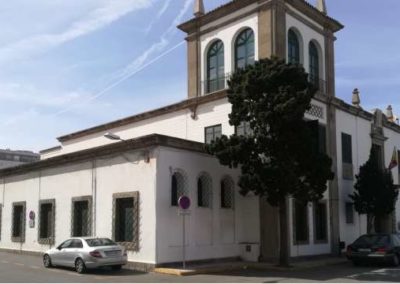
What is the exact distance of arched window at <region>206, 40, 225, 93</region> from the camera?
95.0 feet

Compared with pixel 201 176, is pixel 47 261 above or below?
below

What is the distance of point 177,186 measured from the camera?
909 inches

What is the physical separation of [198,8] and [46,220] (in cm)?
1425

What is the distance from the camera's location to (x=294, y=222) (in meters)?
26.3

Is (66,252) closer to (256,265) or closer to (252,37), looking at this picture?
(256,265)

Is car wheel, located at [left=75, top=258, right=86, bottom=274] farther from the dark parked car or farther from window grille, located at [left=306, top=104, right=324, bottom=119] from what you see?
window grille, located at [left=306, top=104, right=324, bottom=119]

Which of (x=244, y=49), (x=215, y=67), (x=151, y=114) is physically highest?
(x=244, y=49)

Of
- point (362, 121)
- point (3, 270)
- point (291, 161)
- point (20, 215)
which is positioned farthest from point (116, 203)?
point (362, 121)

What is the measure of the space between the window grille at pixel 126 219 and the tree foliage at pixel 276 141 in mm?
4081

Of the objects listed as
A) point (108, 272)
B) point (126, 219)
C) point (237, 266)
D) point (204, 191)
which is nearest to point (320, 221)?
point (204, 191)

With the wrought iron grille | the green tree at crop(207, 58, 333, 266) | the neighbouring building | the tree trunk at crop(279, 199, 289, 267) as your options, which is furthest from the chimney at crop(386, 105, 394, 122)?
the neighbouring building

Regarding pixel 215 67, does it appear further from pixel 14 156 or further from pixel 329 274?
pixel 14 156

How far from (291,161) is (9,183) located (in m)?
19.0

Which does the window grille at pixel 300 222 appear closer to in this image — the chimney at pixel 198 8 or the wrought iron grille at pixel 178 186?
the wrought iron grille at pixel 178 186
